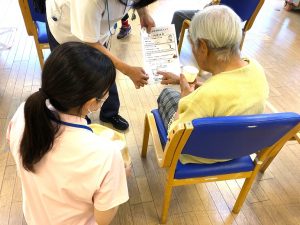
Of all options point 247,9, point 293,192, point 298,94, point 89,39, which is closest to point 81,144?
point 89,39

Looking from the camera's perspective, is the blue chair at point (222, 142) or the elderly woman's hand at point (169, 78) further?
the elderly woman's hand at point (169, 78)

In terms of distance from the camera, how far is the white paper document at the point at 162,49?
147 centimetres

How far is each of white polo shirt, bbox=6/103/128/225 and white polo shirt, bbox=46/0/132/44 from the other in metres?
0.53

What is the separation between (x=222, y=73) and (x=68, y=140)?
62cm

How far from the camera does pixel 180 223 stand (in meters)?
1.45

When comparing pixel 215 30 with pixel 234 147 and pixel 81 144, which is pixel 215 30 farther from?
pixel 81 144

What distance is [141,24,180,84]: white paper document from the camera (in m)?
1.47

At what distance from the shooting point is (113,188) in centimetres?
80

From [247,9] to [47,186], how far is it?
2.24 meters

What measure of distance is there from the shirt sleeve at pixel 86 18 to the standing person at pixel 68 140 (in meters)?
0.43

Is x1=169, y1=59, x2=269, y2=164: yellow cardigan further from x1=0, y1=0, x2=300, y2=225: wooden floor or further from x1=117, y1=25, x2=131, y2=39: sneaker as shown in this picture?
x1=117, y1=25, x2=131, y2=39: sneaker

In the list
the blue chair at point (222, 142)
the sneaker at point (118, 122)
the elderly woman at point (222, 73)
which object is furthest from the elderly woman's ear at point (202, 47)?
the sneaker at point (118, 122)

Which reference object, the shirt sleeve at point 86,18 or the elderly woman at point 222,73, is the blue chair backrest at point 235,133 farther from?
the shirt sleeve at point 86,18

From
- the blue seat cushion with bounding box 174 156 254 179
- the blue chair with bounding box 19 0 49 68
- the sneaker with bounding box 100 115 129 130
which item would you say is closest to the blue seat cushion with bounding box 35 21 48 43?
the blue chair with bounding box 19 0 49 68
